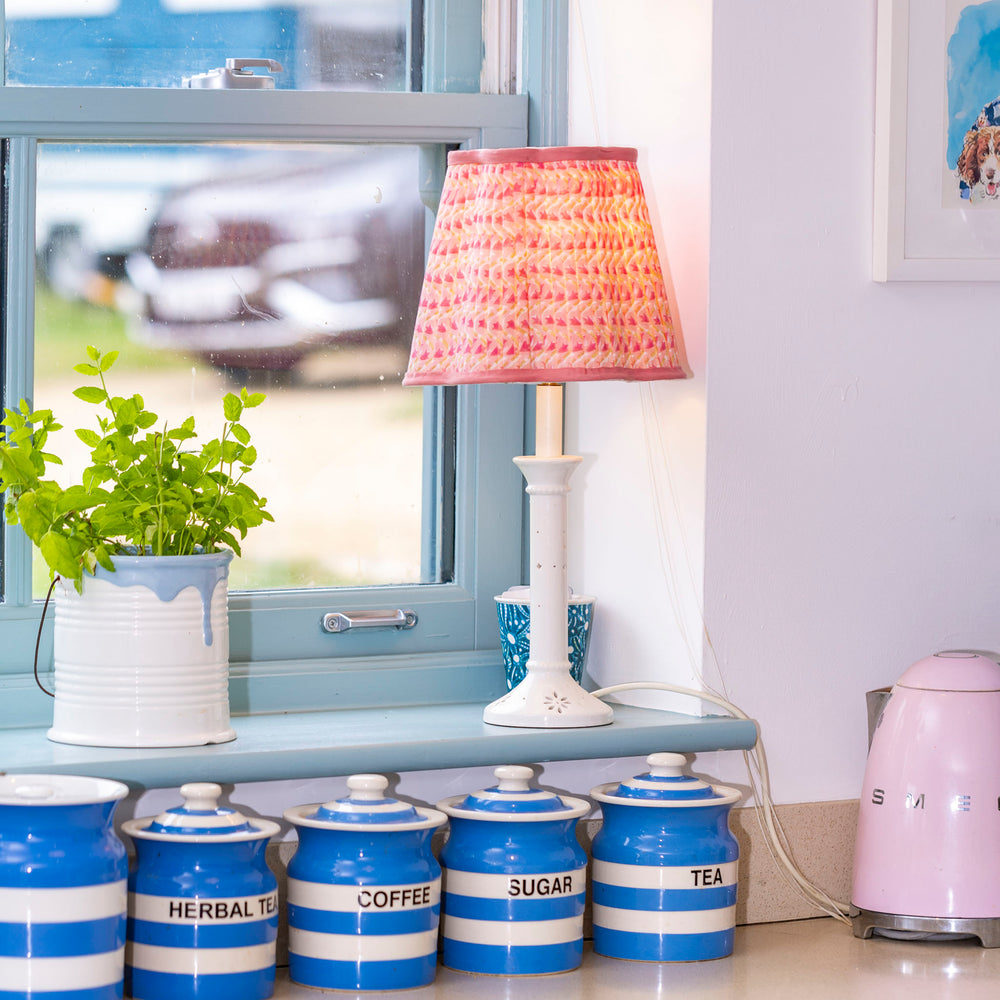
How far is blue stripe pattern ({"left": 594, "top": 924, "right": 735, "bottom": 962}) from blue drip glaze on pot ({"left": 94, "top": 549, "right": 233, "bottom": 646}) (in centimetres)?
44

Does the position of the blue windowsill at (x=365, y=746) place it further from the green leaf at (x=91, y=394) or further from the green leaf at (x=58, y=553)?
the green leaf at (x=91, y=394)

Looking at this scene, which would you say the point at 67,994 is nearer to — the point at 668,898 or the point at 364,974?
the point at 364,974

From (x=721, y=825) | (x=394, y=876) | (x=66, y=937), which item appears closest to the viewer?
(x=66, y=937)

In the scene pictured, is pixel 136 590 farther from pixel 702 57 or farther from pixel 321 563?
pixel 702 57

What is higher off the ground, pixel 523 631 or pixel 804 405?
pixel 804 405

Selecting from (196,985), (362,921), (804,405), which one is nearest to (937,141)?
(804,405)

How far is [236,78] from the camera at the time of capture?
1.65m

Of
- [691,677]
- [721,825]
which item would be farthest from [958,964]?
[691,677]

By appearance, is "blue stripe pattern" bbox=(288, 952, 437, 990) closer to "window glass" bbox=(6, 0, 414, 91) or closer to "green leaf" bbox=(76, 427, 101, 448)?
"green leaf" bbox=(76, 427, 101, 448)

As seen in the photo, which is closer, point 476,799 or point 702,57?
point 476,799

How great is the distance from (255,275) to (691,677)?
596mm

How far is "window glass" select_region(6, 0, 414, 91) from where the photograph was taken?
1.60 meters

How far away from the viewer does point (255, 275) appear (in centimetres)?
166

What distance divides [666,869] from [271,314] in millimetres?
686
